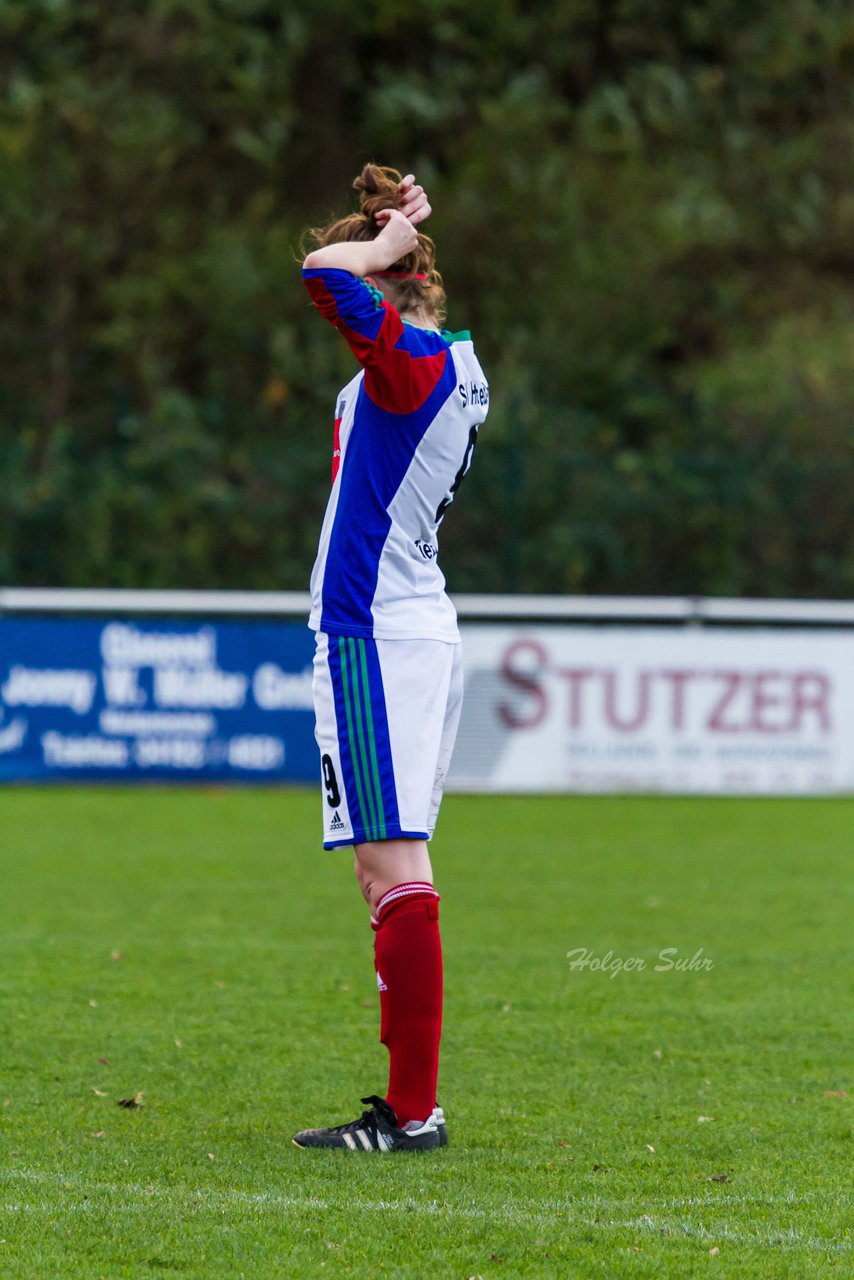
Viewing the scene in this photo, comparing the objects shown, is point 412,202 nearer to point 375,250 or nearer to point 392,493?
point 375,250

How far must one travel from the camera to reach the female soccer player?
408 cm

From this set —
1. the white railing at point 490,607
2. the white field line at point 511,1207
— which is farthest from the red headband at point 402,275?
the white railing at point 490,607

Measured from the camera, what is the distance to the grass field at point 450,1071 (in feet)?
11.0

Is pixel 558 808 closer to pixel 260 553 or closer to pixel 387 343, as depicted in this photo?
pixel 260 553

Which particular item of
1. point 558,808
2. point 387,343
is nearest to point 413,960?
point 387,343

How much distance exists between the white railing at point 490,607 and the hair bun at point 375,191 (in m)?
8.49

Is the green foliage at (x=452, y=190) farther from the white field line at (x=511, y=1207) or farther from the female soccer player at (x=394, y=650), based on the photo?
the white field line at (x=511, y=1207)

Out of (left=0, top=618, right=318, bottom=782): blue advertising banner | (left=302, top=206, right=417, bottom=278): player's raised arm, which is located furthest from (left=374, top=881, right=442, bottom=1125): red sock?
(left=0, top=618, right=318, bottom=782): blue advertising banner

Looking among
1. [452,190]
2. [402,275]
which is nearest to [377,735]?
[402,275]

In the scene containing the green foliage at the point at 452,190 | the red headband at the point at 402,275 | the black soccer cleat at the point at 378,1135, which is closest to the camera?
the black soccer cleat at the point at 378,1135

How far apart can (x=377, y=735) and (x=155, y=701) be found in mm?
8619

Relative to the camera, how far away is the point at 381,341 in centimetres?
392

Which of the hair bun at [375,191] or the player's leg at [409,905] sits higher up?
the hair bun at [375,191]

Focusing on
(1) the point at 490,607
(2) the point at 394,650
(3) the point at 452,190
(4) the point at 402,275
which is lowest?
(1) the point at 490,607
